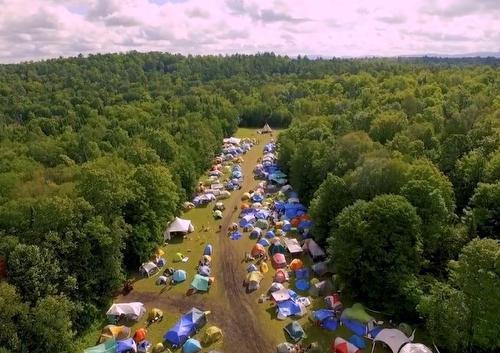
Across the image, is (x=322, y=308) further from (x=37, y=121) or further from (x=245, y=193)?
(x=37, y=121)

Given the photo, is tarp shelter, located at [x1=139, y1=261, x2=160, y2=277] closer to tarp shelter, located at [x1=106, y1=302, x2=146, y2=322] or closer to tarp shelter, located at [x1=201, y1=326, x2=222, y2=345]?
tarp shelter, located at [x1=106, y1=302, x2=146, y2=322]

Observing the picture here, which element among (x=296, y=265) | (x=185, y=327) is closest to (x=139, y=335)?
(x=185, y=327)

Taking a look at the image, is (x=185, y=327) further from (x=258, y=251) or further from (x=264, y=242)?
(x=264, y=242)

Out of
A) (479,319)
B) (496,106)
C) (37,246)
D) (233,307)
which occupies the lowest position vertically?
(233,307)

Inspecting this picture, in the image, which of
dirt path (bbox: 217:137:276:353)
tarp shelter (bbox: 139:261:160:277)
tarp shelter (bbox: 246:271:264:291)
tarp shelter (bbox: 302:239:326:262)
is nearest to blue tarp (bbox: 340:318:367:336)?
dirt path (bbox: 217:137:276:353)

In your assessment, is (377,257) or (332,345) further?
(377,257)

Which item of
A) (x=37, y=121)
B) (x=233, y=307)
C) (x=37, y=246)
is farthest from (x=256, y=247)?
(x=37, y=121)

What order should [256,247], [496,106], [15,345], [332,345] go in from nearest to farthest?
[15,345] < [332,345] < [256,247] < [496,106]
